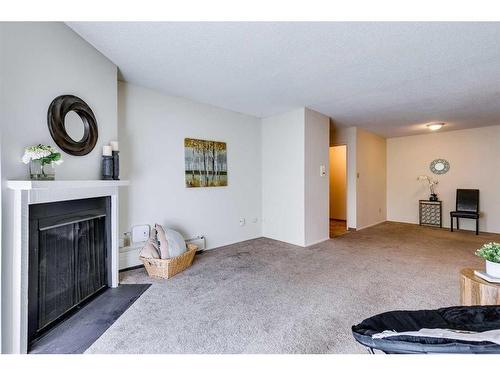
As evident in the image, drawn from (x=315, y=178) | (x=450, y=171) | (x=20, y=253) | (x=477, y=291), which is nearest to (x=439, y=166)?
(x=450, y=171)

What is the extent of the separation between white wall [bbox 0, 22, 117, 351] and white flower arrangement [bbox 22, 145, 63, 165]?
0.08 meters

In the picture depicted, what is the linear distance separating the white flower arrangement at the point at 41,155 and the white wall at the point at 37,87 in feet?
0.25

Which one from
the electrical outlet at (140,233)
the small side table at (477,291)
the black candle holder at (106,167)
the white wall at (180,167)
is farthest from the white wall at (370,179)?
the black candle holder at (106,167)

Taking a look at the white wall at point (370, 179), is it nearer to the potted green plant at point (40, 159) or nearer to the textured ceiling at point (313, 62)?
the textured ceiling at point (313, 62)

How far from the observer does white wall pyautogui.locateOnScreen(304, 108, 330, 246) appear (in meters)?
→ 3.70

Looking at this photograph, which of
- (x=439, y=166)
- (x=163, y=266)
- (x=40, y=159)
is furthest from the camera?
(x=439, y=166)

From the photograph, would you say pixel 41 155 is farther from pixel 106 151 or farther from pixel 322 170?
pixel 322 170

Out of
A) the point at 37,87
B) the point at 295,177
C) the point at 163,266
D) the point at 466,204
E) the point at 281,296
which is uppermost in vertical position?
the point at 37,87

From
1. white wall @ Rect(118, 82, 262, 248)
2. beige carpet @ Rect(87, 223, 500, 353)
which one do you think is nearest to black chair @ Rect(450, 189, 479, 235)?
beige carpet @ Rect(87, 223, 500, 353)

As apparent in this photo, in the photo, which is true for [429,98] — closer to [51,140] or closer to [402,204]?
[402,204]

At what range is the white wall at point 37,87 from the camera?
4.37ft

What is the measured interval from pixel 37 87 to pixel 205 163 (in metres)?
2.08

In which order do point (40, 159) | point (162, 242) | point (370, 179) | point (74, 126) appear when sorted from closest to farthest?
point (40, 159), point (74, 126), point (162, 242), point (370, 179)

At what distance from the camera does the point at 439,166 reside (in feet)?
17.4
